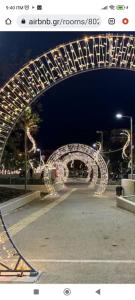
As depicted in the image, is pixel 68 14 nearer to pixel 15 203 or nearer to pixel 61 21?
pixel 61 21

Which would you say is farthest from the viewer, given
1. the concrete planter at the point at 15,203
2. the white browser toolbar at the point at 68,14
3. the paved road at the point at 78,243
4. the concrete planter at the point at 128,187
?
the concrete planter at the point at 128,187

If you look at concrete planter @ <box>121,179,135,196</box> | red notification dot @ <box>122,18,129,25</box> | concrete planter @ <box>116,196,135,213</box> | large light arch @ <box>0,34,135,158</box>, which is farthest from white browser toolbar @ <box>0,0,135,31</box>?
concrete planter @ <box>121,179,135,196</box>

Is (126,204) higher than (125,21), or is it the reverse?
(125,21)

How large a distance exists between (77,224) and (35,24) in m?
11.1

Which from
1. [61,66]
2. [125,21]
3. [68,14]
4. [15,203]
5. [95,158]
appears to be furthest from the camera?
[95,158]

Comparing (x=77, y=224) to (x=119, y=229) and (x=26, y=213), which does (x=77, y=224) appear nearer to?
(x=119, y=229)

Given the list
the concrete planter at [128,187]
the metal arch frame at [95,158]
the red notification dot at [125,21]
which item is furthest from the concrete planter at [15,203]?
the red notification dot at [125,21]

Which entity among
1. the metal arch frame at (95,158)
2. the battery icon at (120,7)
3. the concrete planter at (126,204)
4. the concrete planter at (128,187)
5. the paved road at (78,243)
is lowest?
the paved road at (78,243)

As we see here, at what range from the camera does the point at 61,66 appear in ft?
36.4

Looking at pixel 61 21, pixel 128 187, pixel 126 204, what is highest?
pixel 61 21

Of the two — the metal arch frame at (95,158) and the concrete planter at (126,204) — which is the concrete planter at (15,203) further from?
the metal arch frame at (95,158)

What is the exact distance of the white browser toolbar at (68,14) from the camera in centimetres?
724

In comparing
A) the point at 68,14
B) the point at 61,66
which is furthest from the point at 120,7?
the point at 61,66

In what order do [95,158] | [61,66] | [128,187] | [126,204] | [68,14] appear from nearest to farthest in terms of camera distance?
1. [68,14]
2. [61,66]
3. [126,204]
4. [128,187]
5. [95,158]
